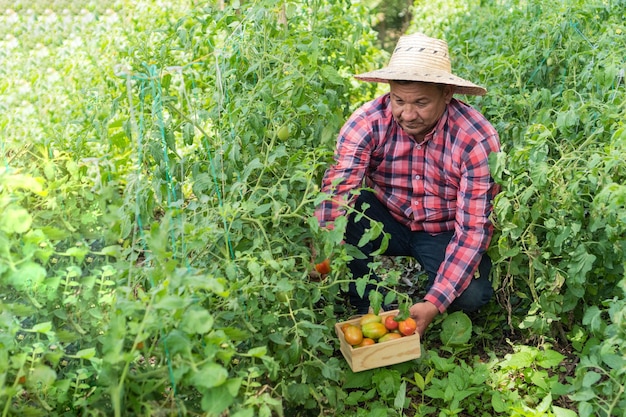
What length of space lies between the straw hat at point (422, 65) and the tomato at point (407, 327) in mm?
786

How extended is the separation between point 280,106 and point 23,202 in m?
1.01

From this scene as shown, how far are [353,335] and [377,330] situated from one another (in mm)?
81

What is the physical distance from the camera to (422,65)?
8.37ft

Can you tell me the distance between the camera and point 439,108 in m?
2.58

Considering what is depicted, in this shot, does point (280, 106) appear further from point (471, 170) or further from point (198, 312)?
point (198, 312)

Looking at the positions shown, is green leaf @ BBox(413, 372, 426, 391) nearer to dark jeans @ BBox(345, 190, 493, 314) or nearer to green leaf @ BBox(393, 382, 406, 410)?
green leaf @ BBox(393, 382, 406, 410)

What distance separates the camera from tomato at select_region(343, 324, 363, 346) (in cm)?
230

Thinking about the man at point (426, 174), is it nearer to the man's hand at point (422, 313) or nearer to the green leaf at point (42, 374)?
the man's hand at point (422, 313)

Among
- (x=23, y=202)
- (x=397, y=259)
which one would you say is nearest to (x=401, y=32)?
(x=397, y=259)

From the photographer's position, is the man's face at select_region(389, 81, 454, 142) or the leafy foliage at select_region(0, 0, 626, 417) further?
the man's face at select_region(389, 81, 454, 142)

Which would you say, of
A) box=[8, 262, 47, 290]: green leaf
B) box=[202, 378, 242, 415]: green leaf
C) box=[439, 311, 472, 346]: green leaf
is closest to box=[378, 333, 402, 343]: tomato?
box=[439, 311, 472, 346]: green leaf

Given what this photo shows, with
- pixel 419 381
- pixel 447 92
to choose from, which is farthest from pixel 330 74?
pixel 419 381

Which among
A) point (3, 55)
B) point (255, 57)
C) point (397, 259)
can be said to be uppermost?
point (255, 57)

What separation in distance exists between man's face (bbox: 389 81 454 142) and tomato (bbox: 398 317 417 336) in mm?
690
